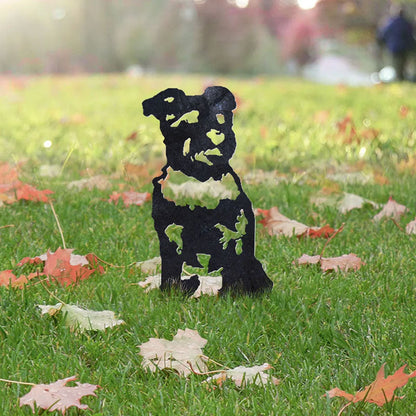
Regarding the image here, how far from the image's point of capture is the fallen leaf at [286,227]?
3053mm

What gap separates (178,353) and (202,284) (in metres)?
0.51

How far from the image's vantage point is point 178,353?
78.0 inches

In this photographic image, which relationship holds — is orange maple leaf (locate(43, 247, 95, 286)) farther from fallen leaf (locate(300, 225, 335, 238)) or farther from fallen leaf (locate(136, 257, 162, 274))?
fallen leaf (locate(300, 225, 335, 238))

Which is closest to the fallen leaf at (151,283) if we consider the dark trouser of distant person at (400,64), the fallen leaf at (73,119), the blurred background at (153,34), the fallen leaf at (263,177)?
the fallen leaf at (263,177)

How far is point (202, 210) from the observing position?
2.35 meters

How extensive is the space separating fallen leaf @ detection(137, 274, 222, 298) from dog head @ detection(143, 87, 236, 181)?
0.41 m

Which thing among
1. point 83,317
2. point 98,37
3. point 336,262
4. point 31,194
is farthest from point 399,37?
point 98,37

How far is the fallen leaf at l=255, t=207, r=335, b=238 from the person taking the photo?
3.05 meters

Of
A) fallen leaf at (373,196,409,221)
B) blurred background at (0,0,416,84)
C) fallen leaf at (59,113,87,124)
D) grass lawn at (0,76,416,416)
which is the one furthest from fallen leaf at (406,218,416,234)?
blurred background at (0,0,416,84)

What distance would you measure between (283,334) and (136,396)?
0.55 meters

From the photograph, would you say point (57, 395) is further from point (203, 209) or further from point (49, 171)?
point (49, 171)

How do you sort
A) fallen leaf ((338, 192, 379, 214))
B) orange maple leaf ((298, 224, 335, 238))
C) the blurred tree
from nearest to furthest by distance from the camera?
1. orange maple leaf ((298, 224, 335, 238))
2. fallen leaf ((338, 192, 379, 214))
3. the blurred tree

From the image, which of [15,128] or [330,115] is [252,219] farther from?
[330,115]

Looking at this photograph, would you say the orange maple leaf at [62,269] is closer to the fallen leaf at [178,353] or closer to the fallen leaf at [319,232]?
the fallen leaf at [178,353]
